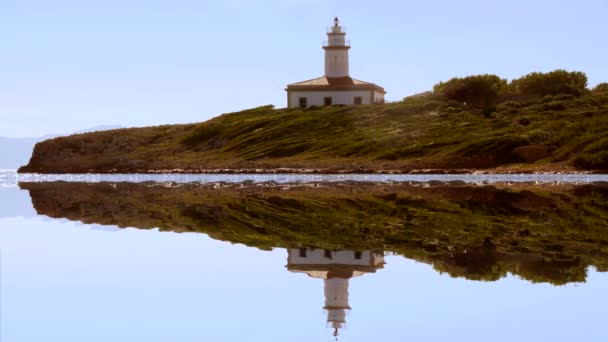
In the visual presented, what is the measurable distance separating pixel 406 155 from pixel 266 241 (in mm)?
66878

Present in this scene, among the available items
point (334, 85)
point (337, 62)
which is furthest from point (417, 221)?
point (337, 62)

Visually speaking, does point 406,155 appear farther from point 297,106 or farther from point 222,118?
point 222,118

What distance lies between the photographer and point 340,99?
121062 millimetres

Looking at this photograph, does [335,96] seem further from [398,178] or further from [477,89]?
[398,178]

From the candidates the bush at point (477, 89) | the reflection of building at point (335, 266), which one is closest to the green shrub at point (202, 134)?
the bush at point (477, 89)

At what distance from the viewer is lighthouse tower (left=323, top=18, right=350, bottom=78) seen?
12044cm

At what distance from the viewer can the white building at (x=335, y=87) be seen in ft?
396

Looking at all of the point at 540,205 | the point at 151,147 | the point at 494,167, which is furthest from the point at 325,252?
the point at 151,147

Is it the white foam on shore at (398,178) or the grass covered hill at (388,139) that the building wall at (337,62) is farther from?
the white foam on shore at (398,178)

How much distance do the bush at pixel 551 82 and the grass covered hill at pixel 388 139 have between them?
0.27 meters

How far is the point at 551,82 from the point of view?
113 metres

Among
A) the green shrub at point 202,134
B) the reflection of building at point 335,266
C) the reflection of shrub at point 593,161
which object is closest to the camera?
the reflection of building at point 335,266

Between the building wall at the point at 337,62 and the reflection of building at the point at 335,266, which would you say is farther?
the building wall at the point at 337,62

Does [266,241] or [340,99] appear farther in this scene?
[340,99]
